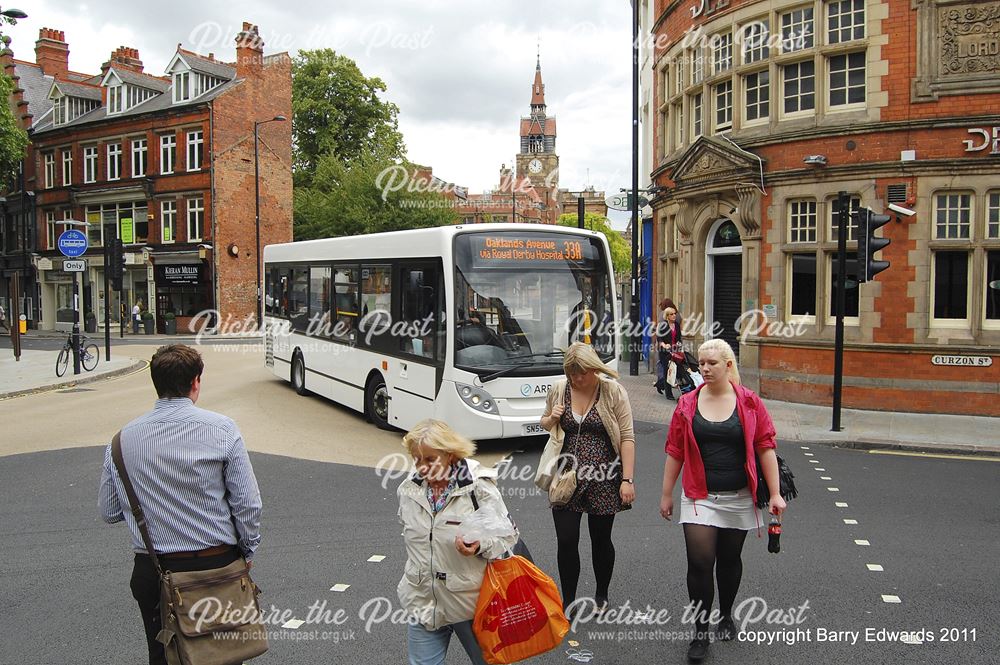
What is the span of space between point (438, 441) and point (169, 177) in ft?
135

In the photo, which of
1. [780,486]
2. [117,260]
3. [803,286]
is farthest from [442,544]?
[117,260]

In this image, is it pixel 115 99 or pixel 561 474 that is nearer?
pixel 561 474

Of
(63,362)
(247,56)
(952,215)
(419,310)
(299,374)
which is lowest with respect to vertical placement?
(63,362)

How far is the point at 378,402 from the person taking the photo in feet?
39.6

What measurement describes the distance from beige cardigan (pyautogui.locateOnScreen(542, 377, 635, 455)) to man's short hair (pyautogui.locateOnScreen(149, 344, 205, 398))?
2.22 m

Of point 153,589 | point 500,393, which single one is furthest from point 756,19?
point 153,589

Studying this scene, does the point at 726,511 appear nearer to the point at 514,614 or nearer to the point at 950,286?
the point at 514,614

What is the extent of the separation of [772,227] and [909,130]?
114 inches

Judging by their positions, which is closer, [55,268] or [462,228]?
[462,228]

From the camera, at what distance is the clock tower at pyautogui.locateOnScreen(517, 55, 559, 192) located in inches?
4744

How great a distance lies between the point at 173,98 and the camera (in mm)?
40938

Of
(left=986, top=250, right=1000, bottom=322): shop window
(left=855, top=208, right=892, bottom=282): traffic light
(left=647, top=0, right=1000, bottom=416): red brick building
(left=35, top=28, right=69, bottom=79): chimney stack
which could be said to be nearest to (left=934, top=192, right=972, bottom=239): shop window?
(left=647, top=0, right=1000, bottom=416): red brick building

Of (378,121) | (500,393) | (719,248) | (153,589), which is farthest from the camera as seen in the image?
(378,121)

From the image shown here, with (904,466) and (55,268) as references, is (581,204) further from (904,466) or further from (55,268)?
(55,268)
